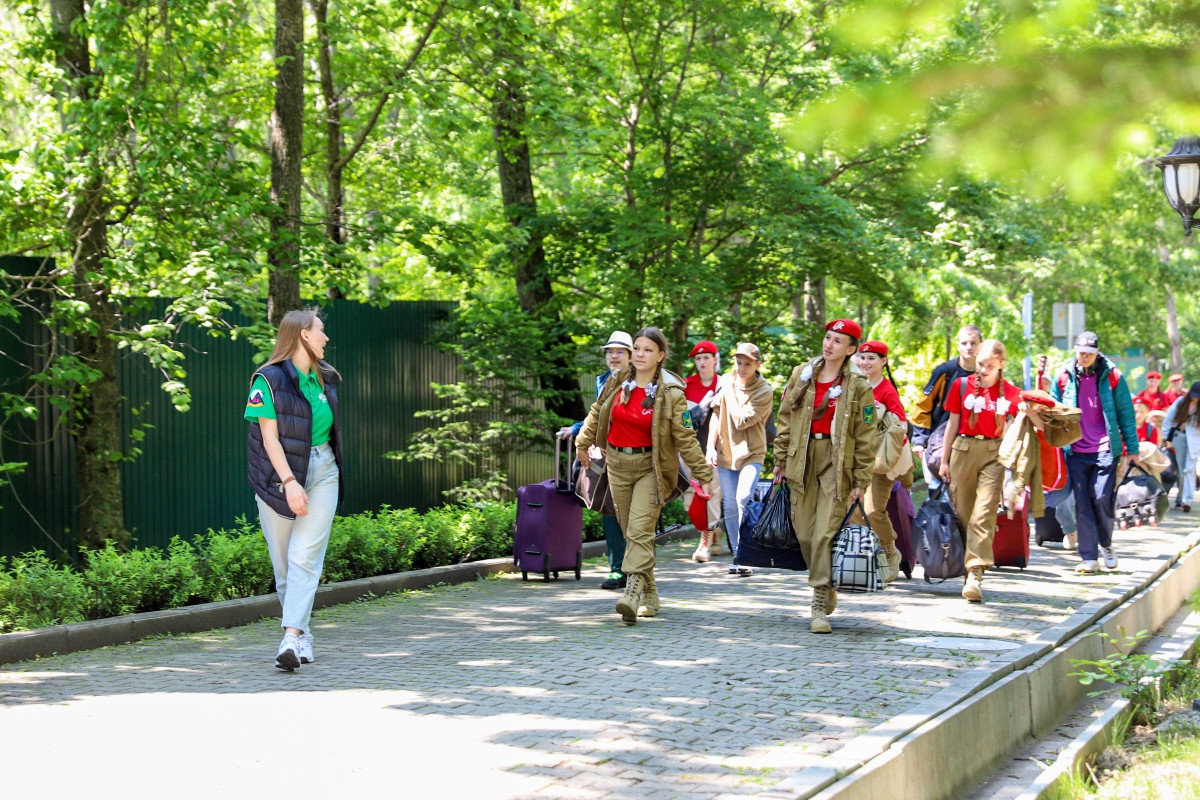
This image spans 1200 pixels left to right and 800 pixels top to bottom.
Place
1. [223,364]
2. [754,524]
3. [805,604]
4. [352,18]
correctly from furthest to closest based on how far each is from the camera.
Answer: [352,18] < [223,364] < [805,604] < [754,524]

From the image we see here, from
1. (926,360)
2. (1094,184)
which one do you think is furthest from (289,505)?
(926,360)

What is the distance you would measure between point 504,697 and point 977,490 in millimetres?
5052

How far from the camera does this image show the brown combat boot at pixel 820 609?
8.81m

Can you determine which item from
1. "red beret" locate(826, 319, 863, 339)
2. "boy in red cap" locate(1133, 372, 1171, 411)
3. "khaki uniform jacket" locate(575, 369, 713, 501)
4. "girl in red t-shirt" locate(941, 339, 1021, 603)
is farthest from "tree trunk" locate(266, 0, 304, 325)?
"boy in red cap" locate(1133, 372, 1171, 411)

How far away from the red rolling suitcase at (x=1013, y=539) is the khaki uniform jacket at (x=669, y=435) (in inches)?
132

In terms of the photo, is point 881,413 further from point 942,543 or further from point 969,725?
point 969,725

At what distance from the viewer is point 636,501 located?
9250mm

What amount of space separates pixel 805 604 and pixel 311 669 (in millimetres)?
4178

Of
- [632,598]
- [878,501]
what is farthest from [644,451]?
[878,501]

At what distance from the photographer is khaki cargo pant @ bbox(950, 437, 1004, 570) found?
33.5 ft

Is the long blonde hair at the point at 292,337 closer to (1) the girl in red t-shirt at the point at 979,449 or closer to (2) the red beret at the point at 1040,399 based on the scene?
(1) the girl in red t-shirt at the point at 979,449

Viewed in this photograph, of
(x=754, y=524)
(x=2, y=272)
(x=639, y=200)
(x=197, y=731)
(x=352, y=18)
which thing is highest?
(x=352, y=18)

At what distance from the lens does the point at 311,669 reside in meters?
7.55

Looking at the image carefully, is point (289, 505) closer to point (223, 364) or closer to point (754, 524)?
point (754, 524)
